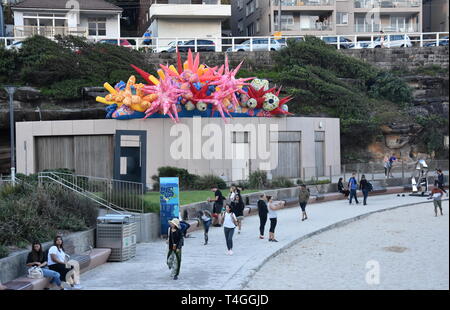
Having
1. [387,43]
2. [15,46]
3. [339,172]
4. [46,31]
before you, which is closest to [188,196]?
[339,172]

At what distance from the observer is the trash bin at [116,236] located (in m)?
16.7

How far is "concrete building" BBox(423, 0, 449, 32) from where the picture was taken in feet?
200

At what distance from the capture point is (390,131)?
4394 centimetres

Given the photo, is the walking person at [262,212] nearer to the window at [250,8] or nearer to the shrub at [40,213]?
the shrub at [40,213]

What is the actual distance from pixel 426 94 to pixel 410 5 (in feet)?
46.5

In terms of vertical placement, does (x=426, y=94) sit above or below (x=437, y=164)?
above

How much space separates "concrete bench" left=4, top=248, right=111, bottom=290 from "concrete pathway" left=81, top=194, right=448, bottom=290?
17cm

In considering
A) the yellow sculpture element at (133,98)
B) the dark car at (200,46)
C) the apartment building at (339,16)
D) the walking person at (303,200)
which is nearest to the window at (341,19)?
the apartment building at (339,16)

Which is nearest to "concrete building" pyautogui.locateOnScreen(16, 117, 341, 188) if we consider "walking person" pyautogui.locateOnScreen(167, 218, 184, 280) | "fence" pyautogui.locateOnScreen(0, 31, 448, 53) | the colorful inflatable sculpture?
the colorful inflatable sculpture

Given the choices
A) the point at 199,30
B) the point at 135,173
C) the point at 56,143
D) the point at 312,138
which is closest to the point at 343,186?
the point at 312,138

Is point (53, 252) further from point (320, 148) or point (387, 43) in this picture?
point (387, 43)

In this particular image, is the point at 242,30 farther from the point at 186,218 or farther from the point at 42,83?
the point at 186,218

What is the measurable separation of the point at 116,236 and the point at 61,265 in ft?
10.4

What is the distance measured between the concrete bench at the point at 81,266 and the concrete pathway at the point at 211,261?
17cm
